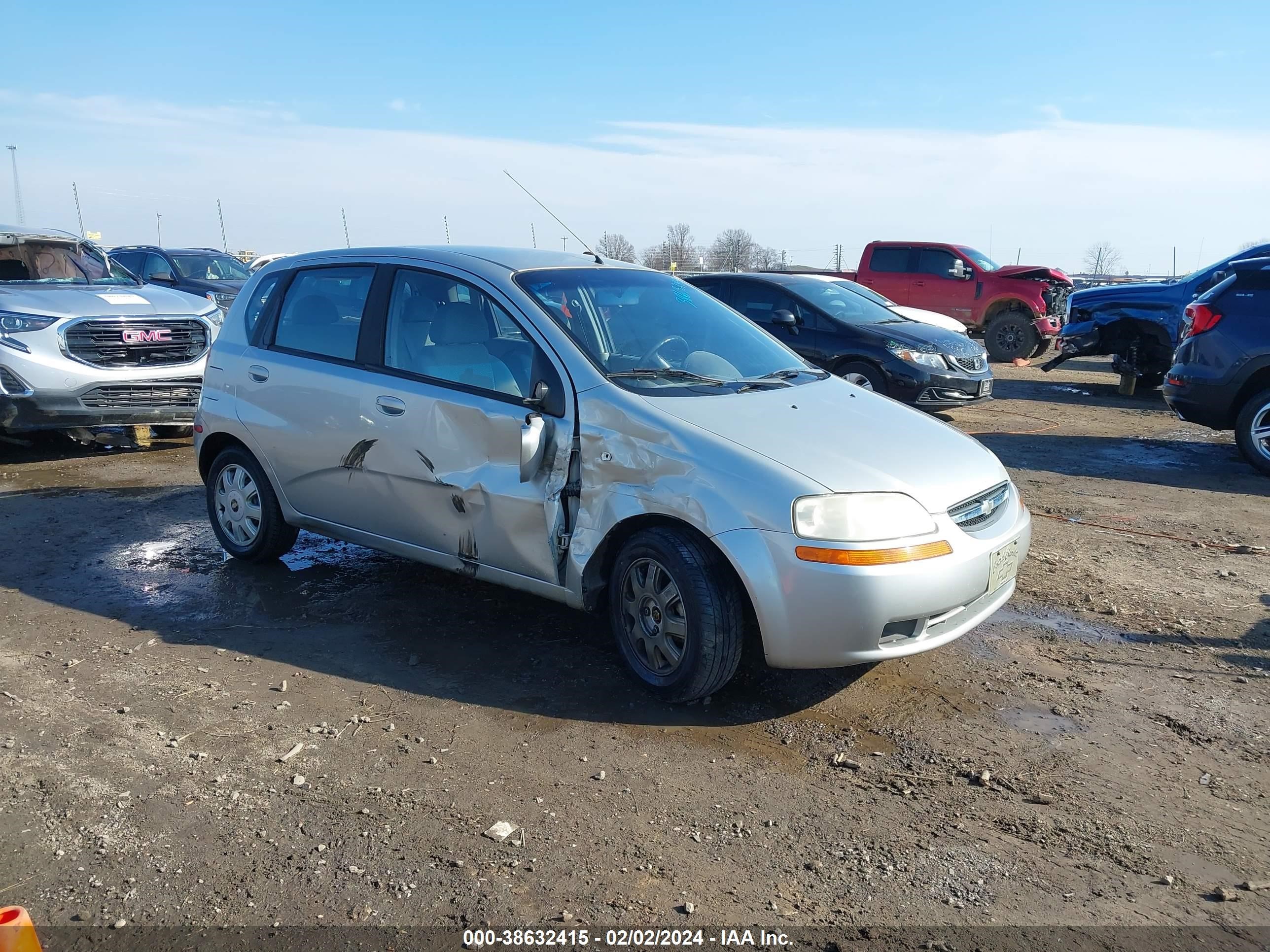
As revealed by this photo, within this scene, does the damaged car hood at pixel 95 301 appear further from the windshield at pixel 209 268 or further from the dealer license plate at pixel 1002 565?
the dealer license plate at pixel 1002 565

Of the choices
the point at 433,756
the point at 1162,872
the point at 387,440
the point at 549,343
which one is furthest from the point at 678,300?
the point at 1162,872

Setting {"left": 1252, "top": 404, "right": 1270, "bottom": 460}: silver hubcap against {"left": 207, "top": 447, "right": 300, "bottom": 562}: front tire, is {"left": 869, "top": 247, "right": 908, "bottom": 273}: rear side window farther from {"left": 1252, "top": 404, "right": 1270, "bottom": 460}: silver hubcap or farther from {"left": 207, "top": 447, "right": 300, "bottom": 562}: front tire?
{"left": 207, "top": 447, "right": 300, "bottom": 562}: front tire

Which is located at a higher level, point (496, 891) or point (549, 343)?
point (549, 343)

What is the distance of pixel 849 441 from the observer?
157 inches

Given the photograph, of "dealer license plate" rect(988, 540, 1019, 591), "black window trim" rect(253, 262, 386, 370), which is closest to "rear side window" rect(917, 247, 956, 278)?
"black window trim" rect(253, 262, 386, 370)

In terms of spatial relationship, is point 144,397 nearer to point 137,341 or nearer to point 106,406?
point 106,406

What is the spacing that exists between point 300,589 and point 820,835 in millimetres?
3347

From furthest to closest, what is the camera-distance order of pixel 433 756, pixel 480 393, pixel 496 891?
pixel 480 393
pixel 433 756
pixel 496 891

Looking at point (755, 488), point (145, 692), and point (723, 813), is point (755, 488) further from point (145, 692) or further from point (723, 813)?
point (145, 692)

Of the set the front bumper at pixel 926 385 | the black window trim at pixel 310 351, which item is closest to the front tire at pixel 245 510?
the black window trim at pixel 310 351

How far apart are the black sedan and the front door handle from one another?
5.54 metres

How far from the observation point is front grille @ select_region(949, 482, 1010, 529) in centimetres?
387

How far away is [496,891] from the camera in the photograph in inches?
112

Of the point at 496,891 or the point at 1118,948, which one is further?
the point at 496,891
